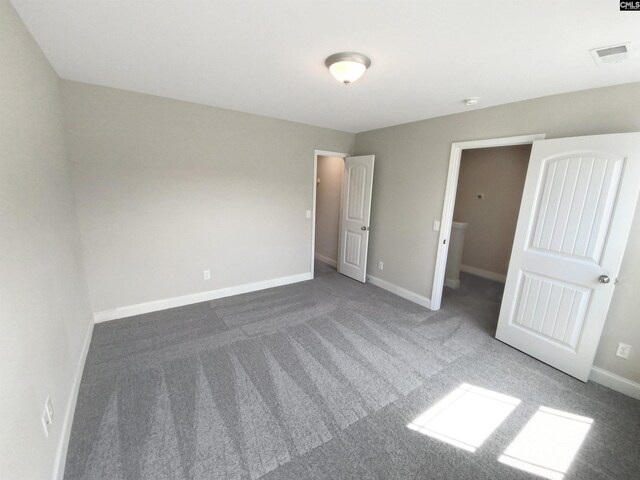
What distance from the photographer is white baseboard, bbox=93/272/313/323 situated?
2.97 metres

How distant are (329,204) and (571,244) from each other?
145 inches

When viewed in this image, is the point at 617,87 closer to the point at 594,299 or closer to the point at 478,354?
the point at 594,299

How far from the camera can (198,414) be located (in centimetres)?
182

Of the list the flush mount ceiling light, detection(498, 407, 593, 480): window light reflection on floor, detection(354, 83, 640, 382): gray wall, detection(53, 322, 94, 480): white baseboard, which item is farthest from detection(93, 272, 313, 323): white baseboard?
detection(498, 407, 593, 480): window light reflection on floor

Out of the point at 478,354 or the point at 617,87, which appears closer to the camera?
the point at 617,87

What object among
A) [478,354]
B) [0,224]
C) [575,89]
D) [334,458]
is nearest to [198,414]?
[334,458]

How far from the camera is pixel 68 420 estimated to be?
167 centimetres

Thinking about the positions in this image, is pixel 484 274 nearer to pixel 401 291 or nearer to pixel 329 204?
pixel 401 291

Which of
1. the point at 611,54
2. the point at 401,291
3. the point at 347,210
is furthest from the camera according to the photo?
the point at 347,210

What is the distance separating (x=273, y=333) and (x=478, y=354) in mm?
2061

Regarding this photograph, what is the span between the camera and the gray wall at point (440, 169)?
2.12m

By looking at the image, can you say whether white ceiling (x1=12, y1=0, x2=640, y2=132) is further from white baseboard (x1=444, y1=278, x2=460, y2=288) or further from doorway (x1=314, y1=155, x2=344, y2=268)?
white baseboard (x1=444, y1=278, x2=460, y2=288)

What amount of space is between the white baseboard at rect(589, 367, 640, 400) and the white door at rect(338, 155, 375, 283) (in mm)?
2702

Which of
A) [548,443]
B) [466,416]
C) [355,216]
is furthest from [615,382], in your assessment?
[355,216]
